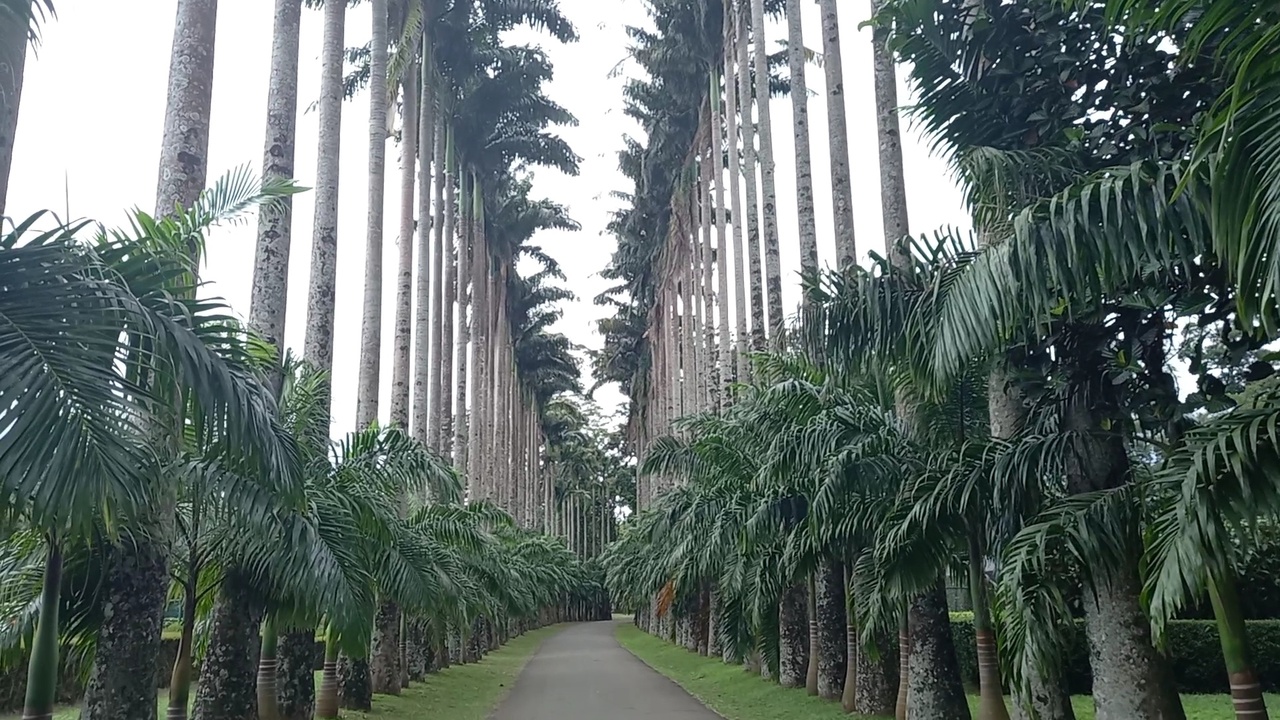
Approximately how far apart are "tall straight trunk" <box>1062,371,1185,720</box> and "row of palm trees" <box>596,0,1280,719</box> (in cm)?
2

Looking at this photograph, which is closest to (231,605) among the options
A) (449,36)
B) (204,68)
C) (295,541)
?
(295,541)

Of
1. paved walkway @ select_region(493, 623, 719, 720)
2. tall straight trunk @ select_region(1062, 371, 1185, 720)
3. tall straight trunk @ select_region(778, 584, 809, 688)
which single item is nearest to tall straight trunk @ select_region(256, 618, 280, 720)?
paved walkway @ select_region(493, 623, 719, 720)

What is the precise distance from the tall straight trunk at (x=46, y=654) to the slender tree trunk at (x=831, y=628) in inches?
387

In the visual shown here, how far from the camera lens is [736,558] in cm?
1473

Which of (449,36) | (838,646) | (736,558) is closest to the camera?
(838,646)

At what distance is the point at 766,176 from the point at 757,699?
10.9m

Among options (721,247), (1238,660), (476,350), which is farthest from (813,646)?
(476,350)

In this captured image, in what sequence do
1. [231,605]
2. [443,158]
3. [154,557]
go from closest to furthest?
[154,557] → [231,605] → [443,158]

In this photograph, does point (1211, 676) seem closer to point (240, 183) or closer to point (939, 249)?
point (939, 249)

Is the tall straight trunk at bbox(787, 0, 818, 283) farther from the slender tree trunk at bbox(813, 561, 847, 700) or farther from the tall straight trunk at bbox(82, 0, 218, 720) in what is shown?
the tall straight trunk at bbox(82, 0, 218, 720)

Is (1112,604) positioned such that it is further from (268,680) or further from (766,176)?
(766,176)

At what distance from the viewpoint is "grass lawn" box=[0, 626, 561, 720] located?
13859 mm

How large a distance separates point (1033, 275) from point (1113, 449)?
74.5 inches

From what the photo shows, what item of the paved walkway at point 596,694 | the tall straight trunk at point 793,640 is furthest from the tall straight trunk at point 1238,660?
the tall straight trunk at point 793,640
